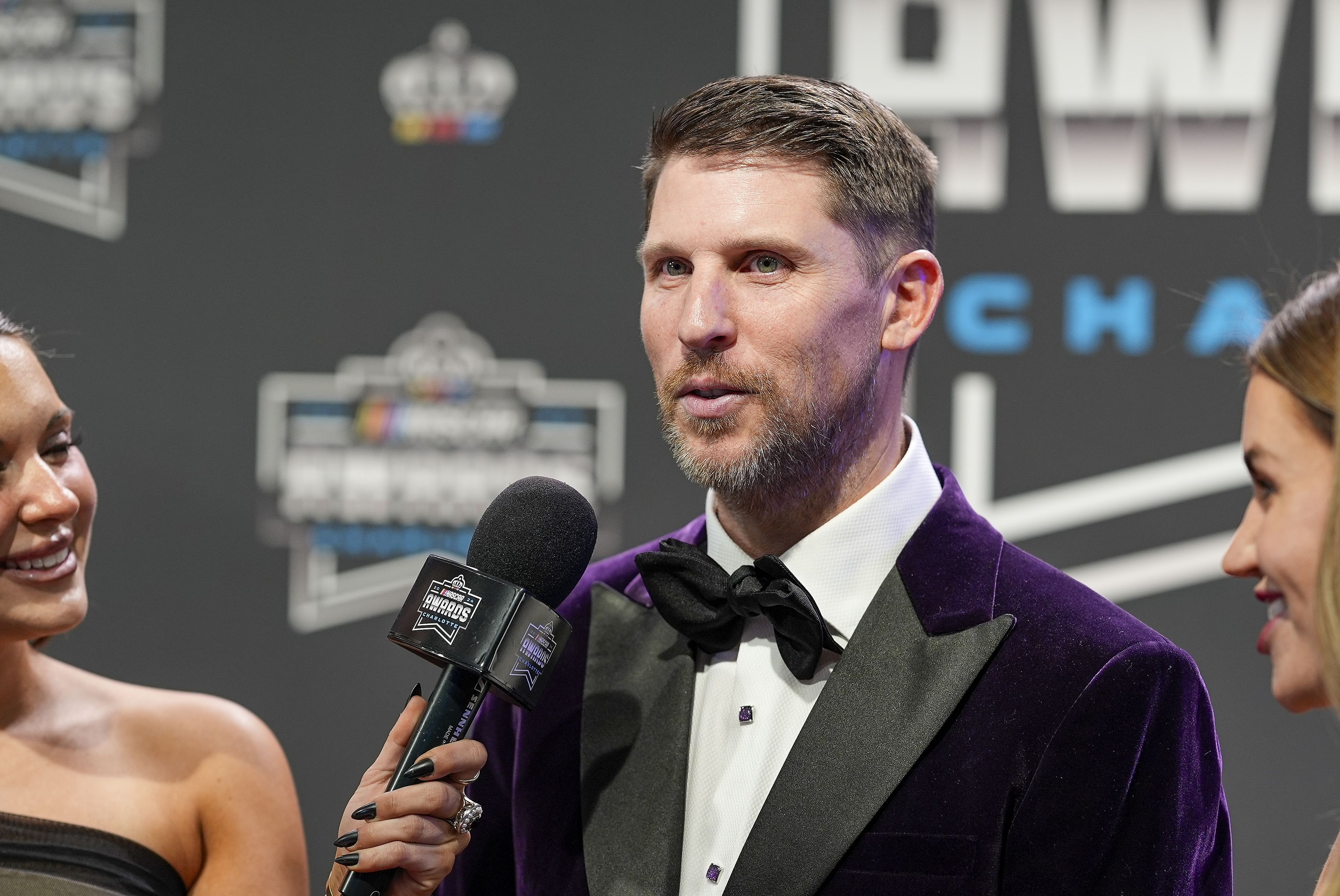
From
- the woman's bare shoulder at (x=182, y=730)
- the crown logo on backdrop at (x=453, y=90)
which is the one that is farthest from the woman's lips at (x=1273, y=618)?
the crown logo on backdrop at (x=453, y=90)

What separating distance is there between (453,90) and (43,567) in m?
1.70

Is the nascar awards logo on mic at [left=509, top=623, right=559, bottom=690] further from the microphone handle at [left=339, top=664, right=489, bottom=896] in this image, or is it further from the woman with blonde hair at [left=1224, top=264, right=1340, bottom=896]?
the woman with blonde hair at [left=1224, top=264, right=1340, bottom=896]

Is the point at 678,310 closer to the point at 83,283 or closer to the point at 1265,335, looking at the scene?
the point at 1265,335

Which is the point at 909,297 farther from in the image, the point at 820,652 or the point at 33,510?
the point at 33,510

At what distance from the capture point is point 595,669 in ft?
5.52

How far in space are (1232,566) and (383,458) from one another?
217cm

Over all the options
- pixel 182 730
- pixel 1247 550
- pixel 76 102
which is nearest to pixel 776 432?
pixel 1247 550

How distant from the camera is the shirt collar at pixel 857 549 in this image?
1580mm

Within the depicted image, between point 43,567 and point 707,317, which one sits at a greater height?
point 707,317

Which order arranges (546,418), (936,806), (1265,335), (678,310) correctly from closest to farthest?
1. (1265,335)
2. (936,806)
3. (678,310)
4. (546,418)

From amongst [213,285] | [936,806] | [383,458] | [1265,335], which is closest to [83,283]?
[213,285]

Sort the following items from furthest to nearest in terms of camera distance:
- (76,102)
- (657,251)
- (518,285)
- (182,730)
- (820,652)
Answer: (76,102), (518,285), (182,730), (657,251), (820,652)

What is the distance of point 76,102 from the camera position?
319 cm

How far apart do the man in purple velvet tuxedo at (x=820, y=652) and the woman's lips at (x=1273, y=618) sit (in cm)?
17
